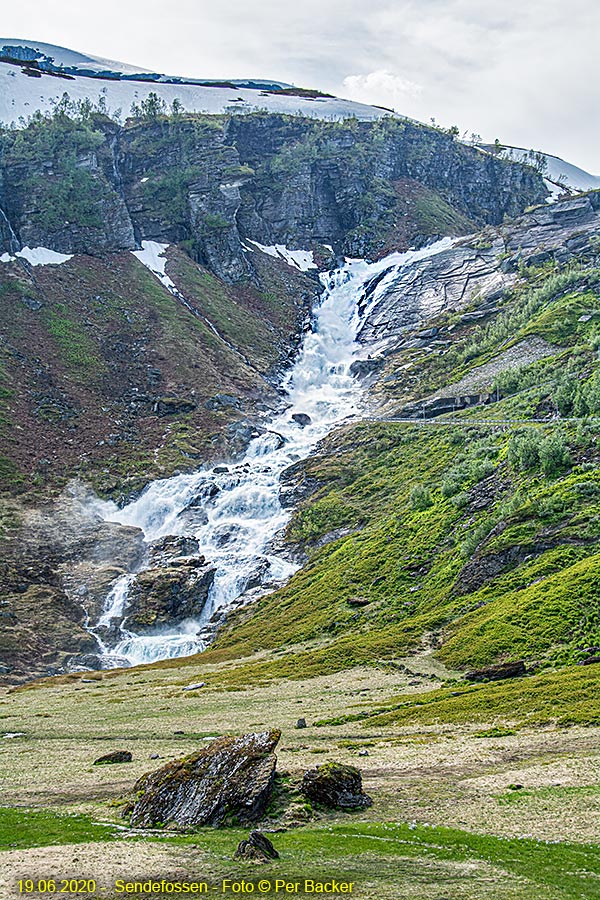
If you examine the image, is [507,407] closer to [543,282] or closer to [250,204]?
[543,282]

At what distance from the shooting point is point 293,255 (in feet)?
634

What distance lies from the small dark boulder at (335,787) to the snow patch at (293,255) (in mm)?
172738

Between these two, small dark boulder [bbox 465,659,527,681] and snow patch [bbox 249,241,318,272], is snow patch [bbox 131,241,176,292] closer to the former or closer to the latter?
snow patch [bbox 249,241,318,272]

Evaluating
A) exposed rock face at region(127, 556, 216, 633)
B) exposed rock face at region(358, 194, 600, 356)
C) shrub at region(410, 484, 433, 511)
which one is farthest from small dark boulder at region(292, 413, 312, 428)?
shrub at region(410, 484, 433, 511)

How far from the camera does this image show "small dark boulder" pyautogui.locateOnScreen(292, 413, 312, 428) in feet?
428

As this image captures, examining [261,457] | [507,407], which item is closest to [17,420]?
[261,457]

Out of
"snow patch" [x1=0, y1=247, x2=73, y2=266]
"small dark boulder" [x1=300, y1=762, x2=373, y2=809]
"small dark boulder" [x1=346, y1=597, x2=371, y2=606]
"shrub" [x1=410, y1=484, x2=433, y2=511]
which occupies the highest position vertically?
"snow patch" [x1=0, y1=247, x2=73, y2=266]

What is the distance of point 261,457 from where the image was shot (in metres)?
119

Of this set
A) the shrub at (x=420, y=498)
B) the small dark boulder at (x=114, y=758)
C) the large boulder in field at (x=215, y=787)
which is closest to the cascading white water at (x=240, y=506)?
the shrub at (x=420, y=498)

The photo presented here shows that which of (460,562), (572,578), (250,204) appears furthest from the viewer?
(250,204)

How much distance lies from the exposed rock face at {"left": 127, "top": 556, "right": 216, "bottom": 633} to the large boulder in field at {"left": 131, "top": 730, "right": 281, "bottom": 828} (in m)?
62.0

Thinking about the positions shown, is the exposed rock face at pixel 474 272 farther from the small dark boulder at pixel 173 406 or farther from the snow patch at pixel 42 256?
the snow patch at pixel 42 256

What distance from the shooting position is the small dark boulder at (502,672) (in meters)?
41.6

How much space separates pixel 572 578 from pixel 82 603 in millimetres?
58709
